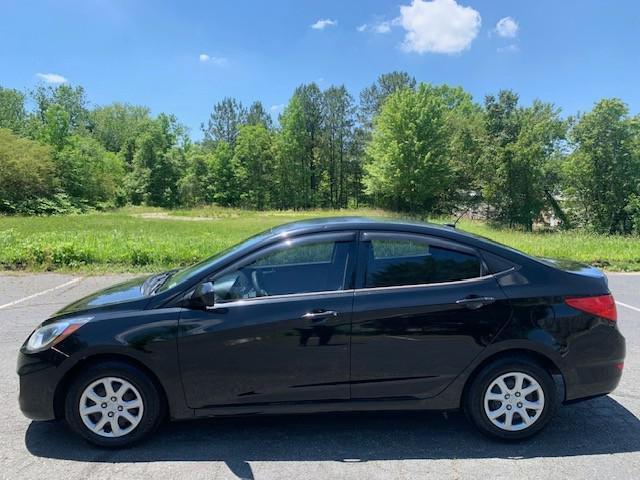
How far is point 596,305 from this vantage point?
3.29 metres

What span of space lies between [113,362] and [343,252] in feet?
5.82

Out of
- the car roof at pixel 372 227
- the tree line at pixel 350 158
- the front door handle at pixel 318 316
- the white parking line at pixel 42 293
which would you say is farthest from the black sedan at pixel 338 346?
the tree line at pixel 350 158

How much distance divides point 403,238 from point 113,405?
2370mm

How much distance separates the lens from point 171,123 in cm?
7581

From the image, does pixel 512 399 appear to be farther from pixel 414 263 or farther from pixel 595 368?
pixel 414 263

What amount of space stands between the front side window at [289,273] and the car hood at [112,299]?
65cm

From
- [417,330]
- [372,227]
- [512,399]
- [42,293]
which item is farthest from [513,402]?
[42,293]

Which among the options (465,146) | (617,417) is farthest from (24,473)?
(465,146)

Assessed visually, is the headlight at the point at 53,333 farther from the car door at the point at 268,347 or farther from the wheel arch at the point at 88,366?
the car door at the point at 268,347

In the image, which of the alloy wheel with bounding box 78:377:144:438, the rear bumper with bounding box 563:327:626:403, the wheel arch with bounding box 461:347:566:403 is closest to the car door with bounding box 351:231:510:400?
the wheel arch with bounding box 461:347:566:403

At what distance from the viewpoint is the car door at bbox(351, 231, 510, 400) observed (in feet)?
10.3

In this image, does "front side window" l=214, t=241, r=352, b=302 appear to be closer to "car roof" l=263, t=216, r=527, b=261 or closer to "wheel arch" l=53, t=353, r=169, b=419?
"car roof" l=263, t=216, r=527, b=261

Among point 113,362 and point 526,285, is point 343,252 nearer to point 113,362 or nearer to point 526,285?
point 526,285

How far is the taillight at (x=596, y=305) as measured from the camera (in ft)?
10.7
